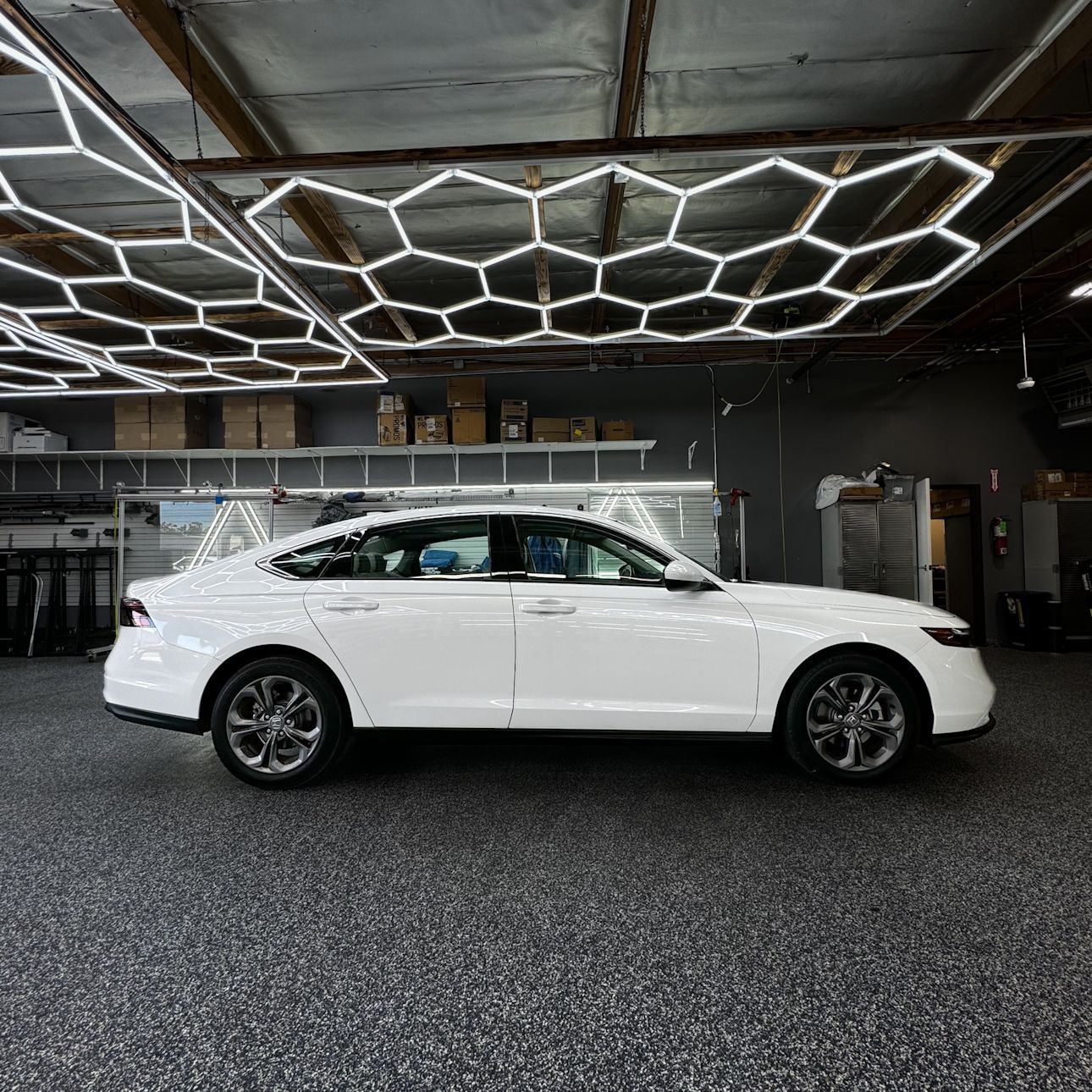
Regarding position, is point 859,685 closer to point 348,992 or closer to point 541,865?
point 541,865

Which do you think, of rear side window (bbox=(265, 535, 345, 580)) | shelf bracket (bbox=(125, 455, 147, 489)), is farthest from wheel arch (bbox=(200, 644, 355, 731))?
shelf bracket (bbox=(125, 455, 147, 489))

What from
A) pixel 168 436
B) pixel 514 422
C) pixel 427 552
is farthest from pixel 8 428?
pixel 427 552

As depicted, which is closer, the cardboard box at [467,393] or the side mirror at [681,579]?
the side mirror at [681,579]

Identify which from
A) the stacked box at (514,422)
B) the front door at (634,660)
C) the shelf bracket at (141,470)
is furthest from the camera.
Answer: the shelf bracket at (141,470)

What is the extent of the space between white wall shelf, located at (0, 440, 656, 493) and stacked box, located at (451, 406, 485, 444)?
3.0 inches

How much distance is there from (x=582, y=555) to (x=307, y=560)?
1360 mm

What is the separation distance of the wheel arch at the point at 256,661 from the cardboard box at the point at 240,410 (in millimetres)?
5723

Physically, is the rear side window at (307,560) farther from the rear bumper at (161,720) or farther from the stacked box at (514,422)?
the stacked box at (514,422)

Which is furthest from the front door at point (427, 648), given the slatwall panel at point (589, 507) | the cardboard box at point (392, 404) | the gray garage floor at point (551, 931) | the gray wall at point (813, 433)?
the gray wall at point (813, 433)

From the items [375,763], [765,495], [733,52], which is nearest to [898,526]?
[765,495]

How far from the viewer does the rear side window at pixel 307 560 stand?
288cm

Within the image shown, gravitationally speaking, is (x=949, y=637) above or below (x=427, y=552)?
below

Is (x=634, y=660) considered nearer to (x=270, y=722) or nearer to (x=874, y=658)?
(x=874, y=658)

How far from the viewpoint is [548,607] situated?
2717 millimetres
